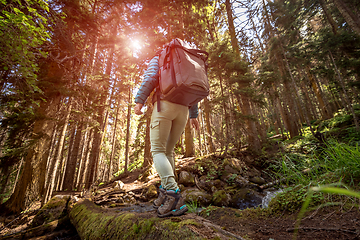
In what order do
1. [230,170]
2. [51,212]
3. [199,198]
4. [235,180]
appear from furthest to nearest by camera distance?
[230,170], [235,180], [199,198], [51,212]

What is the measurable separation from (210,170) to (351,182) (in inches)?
194

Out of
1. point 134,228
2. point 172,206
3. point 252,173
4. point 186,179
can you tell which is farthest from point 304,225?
point 252,173

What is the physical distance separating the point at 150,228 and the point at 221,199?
3.42 meters

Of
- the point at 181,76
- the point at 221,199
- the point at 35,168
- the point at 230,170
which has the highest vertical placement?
the point at 181,76

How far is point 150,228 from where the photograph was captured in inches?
60.3

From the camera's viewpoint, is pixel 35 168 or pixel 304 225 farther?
pixel 35 168

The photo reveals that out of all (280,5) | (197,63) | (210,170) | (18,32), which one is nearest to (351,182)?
(197,63)

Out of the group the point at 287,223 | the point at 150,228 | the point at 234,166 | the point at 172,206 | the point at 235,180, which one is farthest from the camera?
the point at 234,166

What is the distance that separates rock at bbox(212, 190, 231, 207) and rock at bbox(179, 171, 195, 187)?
154 centimetres

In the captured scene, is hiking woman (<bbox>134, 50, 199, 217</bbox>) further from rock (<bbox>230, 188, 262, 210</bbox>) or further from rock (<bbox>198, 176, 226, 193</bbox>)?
rock (<bbox>198, 176, 226, 193</bbox>)

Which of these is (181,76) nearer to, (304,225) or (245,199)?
(304,225)

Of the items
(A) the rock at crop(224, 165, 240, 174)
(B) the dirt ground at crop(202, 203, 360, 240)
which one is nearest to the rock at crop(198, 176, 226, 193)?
(A) the rock at crop(224, 165, 240, 174)

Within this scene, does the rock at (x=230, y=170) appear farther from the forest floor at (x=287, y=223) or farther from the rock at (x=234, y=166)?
the forest floor at (x=287, y=223)

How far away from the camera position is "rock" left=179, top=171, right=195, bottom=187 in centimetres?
589
